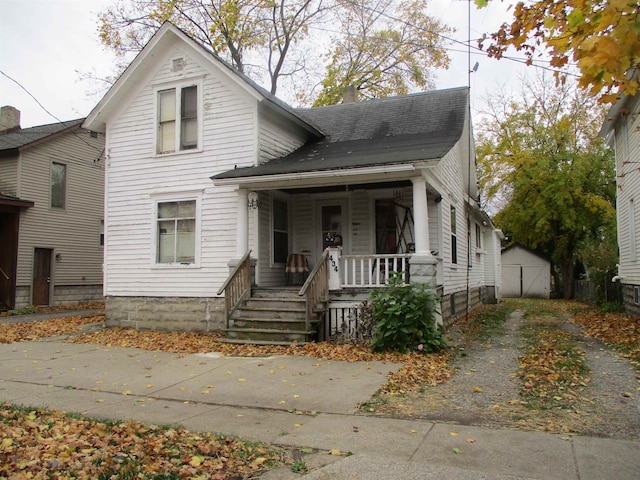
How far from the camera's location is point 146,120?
1320 cm

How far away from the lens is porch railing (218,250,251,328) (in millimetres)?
10500

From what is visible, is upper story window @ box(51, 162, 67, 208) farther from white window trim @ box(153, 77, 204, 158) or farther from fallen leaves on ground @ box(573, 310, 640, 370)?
fallen leaves on ground @ box(573, 310, 640, 370)

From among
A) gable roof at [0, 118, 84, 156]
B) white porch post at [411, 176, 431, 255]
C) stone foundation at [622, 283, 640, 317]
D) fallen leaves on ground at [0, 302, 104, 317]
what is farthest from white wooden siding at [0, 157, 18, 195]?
stone foundation at [622, 283, 640, 317]

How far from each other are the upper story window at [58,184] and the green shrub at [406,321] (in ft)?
52.0

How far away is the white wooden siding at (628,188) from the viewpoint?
13.1m

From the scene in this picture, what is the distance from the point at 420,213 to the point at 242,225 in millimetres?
3972

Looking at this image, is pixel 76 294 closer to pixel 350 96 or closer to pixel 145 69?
pixel 145 69

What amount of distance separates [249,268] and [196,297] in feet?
5.91

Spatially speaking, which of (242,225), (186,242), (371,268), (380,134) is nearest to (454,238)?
(380,134)

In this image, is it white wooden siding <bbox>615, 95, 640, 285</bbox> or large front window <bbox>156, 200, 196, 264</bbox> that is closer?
large front window <bbox>156, 200, 196, 264</bbox>

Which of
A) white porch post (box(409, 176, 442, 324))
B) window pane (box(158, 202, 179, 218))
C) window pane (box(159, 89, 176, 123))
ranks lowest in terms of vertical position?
white porch post (box(409, 176, 442, 324))

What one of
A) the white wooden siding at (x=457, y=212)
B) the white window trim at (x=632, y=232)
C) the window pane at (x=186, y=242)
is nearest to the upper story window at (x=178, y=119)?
the window pane at (x=186, y=242)

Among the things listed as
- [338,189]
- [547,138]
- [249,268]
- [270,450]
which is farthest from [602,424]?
[547,138]

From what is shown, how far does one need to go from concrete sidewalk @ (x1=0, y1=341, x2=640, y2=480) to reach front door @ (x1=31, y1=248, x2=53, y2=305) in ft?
34.2
